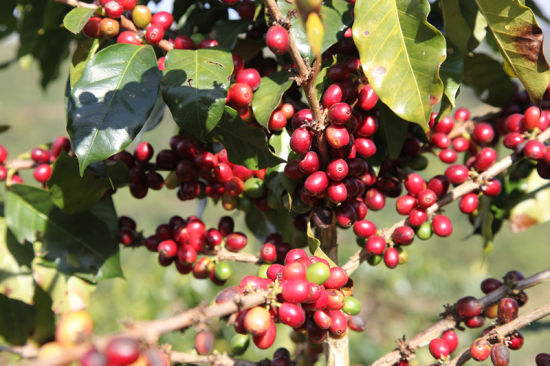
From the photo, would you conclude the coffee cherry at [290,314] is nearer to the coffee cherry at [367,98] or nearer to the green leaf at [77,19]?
the coffee cherry at [367,98]

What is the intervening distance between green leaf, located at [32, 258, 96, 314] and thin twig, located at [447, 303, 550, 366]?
112cm

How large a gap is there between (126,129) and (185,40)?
0.34 m

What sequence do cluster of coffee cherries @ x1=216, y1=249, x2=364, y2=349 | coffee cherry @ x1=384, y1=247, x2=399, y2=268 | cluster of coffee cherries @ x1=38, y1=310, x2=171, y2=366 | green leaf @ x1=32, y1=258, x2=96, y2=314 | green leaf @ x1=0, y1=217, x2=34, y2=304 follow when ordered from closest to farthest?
cluster of coffee cherries @ x1=38, y1=310, x2=171, y2=366 < cluster of coffee cherries @ x1=216, y1=249, x2=364, y2=349 < coffee cherry @ x1=384, y1=247, x2=399, y2=268 < green leaf @ x1=32, y1=258, x2=96, y2=314 < green leaf @ x1=0, y1=217, x2=34, y2=304

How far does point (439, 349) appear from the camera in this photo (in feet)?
4.00

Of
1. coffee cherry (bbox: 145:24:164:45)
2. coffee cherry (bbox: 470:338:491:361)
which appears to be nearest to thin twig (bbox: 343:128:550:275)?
coffee cherry (bbox: 470:338:491:361)

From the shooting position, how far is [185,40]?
4.23ft

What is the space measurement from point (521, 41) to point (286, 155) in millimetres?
649

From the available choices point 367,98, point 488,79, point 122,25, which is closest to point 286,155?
point 367,98

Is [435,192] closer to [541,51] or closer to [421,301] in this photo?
[541,51]

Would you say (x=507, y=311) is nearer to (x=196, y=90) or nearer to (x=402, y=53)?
(x=402, y=53)

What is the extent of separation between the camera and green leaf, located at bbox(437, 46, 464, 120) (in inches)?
47.3

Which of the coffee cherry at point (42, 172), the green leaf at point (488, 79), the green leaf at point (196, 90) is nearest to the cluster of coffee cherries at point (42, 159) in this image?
the coffee cherry at point (42, 172)

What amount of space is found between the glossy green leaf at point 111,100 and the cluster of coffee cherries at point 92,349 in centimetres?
52

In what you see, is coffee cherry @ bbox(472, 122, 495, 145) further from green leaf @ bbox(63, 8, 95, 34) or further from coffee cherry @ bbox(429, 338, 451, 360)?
green leaf @ bbox(63, 8, 95, 34)
